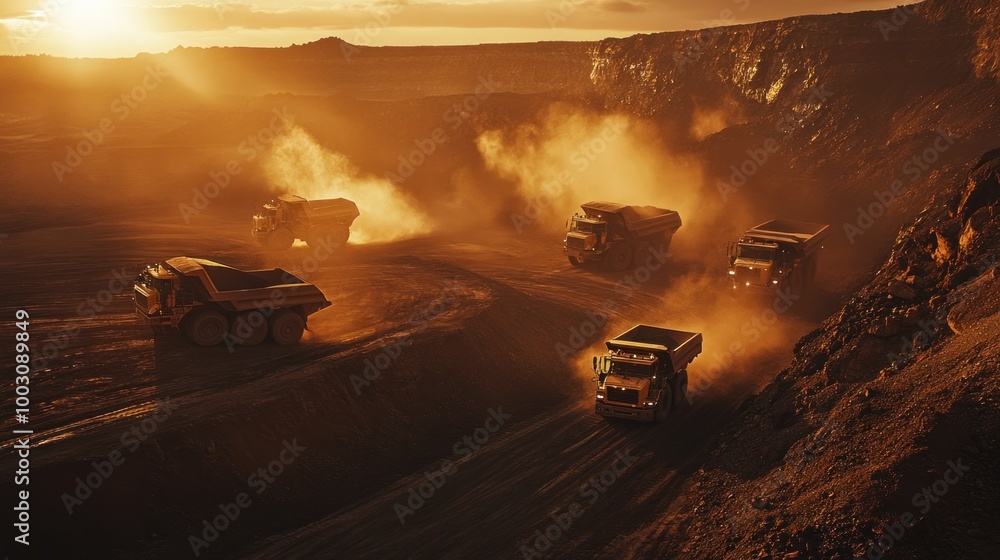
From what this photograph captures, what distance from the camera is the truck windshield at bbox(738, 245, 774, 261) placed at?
97.2ft

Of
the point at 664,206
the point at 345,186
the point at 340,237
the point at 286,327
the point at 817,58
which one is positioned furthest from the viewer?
the point at 345,186

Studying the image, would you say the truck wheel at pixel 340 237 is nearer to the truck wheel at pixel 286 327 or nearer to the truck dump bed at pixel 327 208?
the truck dump bed at pixel 327 208

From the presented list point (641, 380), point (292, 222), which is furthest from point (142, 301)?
point (292, 222)

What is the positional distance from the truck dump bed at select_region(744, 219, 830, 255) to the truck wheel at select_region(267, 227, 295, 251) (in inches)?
836

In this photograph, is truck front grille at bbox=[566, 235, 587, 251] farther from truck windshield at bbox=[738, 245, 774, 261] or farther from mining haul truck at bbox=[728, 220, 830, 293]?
truck windshield at bbox=[738, 245, 774, 261]

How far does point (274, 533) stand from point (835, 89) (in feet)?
141

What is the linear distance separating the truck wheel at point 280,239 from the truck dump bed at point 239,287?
14388mm

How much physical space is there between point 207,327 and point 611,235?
64.6ft

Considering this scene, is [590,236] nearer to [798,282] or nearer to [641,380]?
[798,282]

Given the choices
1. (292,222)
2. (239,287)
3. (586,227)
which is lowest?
(239,287)

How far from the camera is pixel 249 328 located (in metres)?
21.9

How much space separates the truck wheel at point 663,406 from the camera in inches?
748

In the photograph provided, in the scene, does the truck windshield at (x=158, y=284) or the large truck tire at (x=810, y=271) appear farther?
the large truck tire at (x=810, y=271)

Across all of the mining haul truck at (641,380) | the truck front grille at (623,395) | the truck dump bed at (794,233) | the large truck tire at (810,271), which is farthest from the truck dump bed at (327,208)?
the truck front grille at (623,395)
